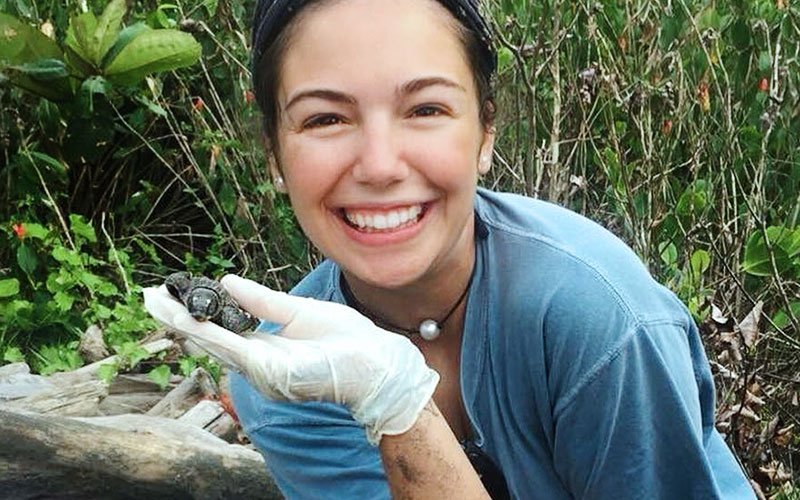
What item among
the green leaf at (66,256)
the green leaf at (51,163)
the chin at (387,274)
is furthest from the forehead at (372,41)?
the green leaf at (51,163)

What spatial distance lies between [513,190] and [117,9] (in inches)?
59.1

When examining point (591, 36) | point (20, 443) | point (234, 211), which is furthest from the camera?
point (234, 211)

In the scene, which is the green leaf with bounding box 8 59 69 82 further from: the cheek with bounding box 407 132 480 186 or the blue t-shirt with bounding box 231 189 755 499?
the cheek with bounding box 407 132 480 186

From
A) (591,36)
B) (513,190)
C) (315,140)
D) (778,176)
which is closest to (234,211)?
(513,190)

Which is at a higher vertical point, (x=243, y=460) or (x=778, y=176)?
(x=778, y=176)

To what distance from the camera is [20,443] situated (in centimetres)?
264

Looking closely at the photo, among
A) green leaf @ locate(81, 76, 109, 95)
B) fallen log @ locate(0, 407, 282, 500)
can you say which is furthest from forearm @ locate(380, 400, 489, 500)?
green leaf @ locate(81, 76, 109, 95)

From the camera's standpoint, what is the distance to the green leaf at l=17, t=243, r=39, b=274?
3960mm

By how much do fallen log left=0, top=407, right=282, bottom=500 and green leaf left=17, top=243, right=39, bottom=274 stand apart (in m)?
1.36

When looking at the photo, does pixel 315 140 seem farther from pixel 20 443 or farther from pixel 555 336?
pixel 20 443

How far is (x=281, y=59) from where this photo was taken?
1.70 m

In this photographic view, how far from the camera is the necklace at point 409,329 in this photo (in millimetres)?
1823

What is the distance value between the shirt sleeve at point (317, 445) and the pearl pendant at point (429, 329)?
0.59 ft

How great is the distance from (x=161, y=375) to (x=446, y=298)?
5.67ft
